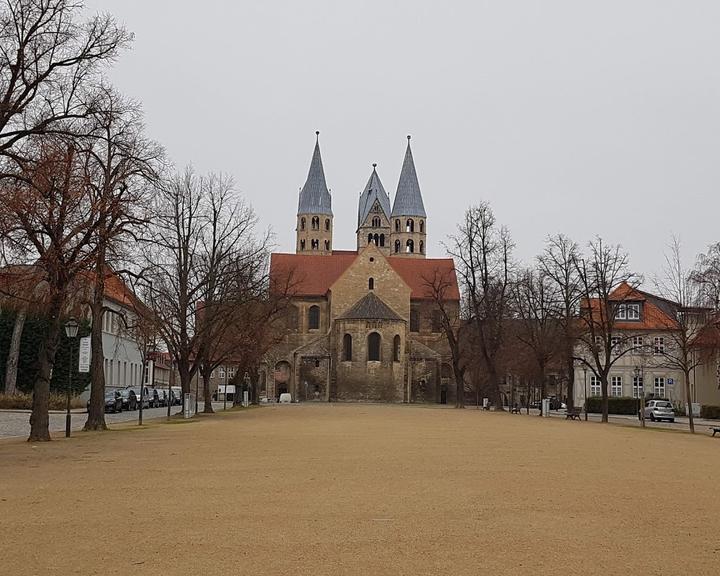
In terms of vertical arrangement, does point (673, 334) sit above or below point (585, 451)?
above

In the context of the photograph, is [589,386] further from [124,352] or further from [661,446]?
[661,446]

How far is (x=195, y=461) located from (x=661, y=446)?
51.4ft

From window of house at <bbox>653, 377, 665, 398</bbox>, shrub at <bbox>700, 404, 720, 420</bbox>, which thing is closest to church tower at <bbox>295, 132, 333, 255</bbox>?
window of house at <bbox>653, 377, 665, 398</bbox>

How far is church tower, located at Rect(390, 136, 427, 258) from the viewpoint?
113812 millimetres

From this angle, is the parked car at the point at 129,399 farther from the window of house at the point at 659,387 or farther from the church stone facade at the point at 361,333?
the window of house at the point at 659,387

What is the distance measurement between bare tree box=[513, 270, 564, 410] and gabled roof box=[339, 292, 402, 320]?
25.0m

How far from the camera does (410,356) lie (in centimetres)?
8844

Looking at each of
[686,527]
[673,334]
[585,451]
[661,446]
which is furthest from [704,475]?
[673,334]

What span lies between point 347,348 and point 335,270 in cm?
1688

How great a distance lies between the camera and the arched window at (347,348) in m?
84.8

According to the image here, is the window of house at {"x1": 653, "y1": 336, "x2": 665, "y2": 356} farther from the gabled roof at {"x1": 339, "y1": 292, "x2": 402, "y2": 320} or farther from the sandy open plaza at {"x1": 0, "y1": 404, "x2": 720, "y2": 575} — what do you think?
the gabled roof at {"x1": 339, "y1": 292, "x2": 402, "y2": 320}

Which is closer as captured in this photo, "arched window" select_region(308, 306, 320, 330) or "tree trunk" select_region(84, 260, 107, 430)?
"tree trunk" select_region(84, 260, 107, 430)

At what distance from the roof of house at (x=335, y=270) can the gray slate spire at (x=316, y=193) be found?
13886mm

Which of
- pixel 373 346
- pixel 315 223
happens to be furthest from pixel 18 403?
pixel 315 223
